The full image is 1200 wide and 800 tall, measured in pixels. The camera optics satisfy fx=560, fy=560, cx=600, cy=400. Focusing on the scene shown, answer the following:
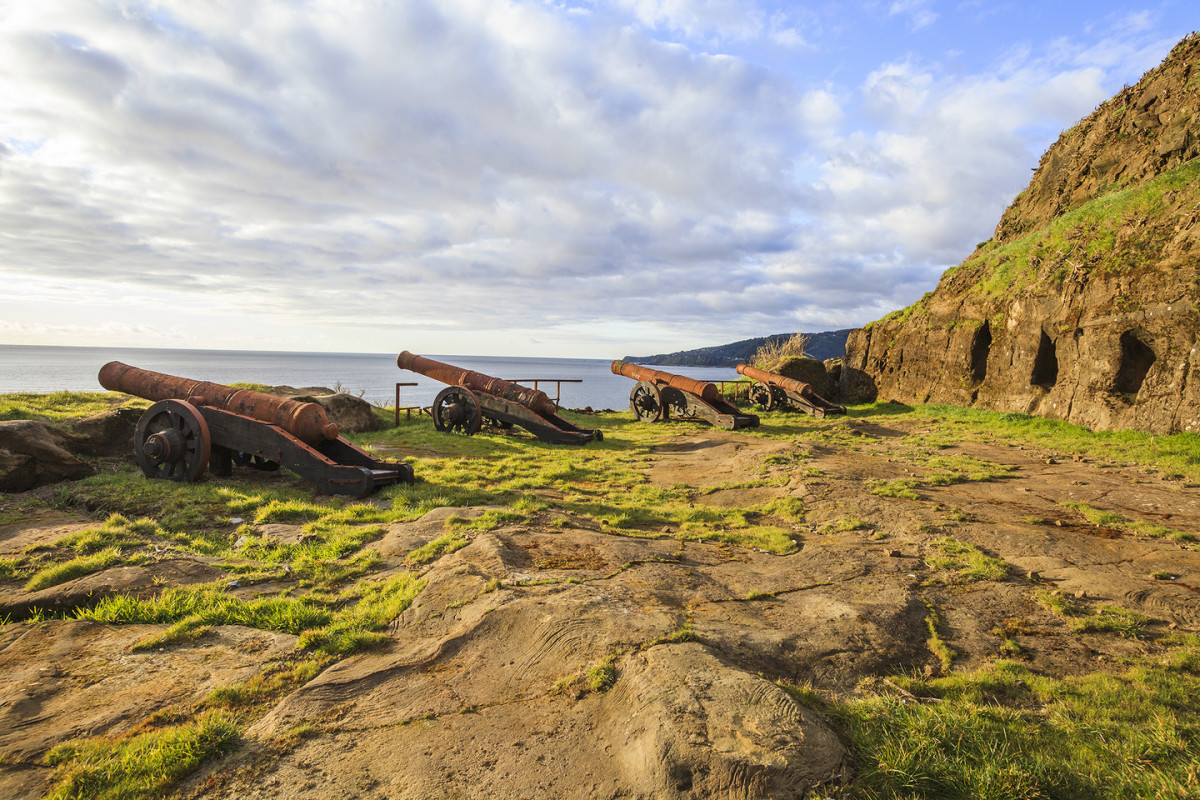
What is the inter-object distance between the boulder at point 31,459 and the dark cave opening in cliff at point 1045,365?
19592mm

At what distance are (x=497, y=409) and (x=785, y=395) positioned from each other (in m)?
10.2

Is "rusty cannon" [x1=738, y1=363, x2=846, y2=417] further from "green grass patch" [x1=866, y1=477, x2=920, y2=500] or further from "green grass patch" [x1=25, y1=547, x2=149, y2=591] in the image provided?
"green grass patch" [x1=25, y1=547, x2=149, y2=591]

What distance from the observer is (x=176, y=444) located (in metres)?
8.13

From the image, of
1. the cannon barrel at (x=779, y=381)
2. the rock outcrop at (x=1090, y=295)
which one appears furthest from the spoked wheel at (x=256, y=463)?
the rock outcrop at (x=1090, y=295)

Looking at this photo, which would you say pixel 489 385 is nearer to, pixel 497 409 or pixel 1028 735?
pixel 497 409

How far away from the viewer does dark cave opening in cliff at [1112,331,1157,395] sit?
11.5 m

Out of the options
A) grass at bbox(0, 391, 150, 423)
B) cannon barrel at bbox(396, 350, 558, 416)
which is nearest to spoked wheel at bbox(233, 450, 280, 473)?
grass at bbox(0, 391, 150, 423)

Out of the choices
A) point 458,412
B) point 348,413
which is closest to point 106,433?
point 348,413

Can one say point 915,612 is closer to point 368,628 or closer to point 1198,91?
point 368,628

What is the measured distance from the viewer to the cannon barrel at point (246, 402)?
8.33 m

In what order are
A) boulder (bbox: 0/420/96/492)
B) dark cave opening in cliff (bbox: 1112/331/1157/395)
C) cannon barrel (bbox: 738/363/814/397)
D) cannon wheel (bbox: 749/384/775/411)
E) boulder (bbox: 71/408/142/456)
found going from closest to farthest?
boulder (bbox: 0/420/96/492)
boulder (bbox: 71/408/142/456)
dark cave opening in cliff (bbox: 1112/331/1157/395)
cannon barrel (bbox: 738/363/814/397)
cannon wheel (bbox: 749/384/775/411)

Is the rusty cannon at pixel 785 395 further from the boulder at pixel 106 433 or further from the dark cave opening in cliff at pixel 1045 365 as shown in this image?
the boulder at pixel 106 433

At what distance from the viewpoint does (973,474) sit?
868 centimetres

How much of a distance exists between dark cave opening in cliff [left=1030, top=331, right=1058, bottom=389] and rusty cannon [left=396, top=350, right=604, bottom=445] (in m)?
11.2
